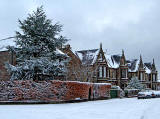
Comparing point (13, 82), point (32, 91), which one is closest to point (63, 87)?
point (32, 91)

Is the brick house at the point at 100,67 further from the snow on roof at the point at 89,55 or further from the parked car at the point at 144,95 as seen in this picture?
the parked car at the point at 144,95

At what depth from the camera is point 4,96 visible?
88.4 ft

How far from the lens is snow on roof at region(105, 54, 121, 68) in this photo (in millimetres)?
65194

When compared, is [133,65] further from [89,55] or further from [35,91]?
[35,91]

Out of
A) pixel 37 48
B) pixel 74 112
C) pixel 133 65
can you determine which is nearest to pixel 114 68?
pixel 133 65

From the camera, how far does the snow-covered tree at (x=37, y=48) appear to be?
29.1 meters

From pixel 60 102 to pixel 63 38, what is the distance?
7.67m

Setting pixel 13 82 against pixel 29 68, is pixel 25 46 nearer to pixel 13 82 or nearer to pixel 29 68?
pixel 29 68

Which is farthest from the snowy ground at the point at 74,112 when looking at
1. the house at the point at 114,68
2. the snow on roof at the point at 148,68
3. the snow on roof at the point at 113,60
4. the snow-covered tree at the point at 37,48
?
the snow on roof at the point at 148,68

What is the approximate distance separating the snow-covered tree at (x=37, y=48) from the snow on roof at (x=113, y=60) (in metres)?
34.3

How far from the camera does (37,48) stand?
1176 inches

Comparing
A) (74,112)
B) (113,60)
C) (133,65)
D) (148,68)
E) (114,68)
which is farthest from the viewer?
(148,68)

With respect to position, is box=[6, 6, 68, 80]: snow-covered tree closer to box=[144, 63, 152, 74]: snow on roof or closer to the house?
the house

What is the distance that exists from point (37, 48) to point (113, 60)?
3977 cm
